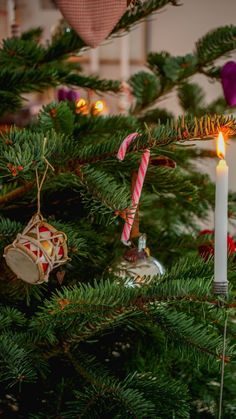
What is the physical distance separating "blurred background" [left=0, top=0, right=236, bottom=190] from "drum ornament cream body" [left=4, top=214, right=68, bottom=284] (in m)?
1.85

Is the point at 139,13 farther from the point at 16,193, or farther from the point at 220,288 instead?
the point at 220,288

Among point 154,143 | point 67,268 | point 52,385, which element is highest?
point 154,143

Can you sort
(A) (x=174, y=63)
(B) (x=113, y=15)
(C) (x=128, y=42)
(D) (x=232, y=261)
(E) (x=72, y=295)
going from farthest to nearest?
(C) (x=128, y=42), (A) (x=174, y=63), (B) (x=113, y=15), (D) (x=232, y=261), (E) (x=72, y=295)

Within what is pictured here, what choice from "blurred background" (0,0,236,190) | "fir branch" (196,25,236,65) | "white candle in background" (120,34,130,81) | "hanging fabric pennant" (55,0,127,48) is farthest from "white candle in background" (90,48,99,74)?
"hanging fabric pennant" (55,0,127,48)

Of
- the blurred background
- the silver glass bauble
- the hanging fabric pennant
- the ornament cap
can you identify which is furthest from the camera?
the blurred background

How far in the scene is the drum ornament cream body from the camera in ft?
1.68

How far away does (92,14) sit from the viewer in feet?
2.29

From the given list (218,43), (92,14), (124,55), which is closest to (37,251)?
(92,14)

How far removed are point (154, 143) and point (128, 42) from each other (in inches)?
88.3

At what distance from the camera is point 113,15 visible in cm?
69

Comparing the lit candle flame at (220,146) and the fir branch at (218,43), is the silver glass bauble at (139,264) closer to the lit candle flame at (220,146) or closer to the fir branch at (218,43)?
the lit candle flame at (220,146)

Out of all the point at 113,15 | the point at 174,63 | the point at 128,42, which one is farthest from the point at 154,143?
the point at 128,42

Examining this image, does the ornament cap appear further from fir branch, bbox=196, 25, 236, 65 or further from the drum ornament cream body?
fir branch, bbox=196, 25, 236, 65

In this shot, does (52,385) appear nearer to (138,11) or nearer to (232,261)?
(232,261)
